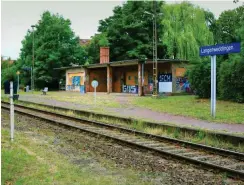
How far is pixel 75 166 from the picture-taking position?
7.51m

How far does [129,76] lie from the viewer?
41.7 m

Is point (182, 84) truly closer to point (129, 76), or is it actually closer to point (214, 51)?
point (129, 76)

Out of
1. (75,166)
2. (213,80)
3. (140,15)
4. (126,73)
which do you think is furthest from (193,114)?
(140,15)

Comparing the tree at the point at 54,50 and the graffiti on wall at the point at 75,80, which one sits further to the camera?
the tree at the point at 54,50

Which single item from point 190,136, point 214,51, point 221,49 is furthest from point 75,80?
point 190,136

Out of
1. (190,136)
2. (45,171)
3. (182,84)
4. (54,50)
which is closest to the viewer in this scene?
(45,171)

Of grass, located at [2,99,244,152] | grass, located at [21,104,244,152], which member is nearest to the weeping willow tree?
grass, located at [2,99,244,152]

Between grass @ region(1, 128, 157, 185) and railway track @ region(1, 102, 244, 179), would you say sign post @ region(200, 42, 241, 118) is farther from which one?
grass @ region(1, 128, 157, 185)

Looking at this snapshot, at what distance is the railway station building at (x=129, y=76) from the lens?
35438mm

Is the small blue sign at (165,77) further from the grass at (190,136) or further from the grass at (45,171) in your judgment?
the grass at (45,171)

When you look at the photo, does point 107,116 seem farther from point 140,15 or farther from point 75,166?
point 140,15

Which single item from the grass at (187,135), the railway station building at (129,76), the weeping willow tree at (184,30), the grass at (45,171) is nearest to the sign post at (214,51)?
the grass at (187,135)

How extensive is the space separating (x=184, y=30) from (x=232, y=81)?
23570mm

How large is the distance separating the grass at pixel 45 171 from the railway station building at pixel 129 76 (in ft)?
86.5
